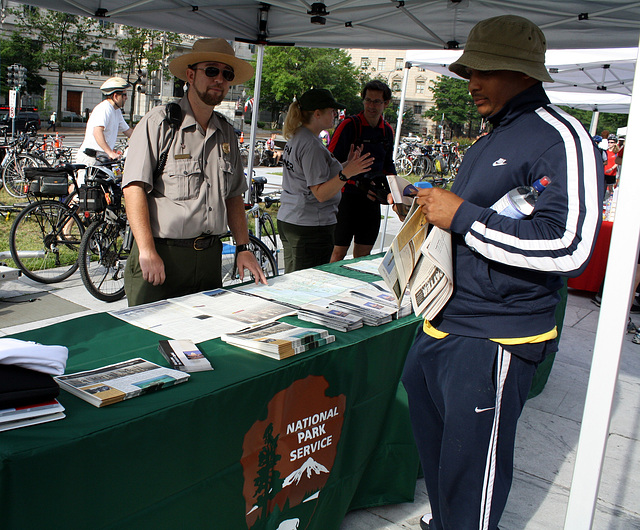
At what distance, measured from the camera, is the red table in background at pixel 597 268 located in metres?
6.64

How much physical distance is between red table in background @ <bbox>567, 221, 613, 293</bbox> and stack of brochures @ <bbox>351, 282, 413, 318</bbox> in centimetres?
460

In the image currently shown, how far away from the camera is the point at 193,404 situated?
1.61 m

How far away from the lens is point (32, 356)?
143 centimetres

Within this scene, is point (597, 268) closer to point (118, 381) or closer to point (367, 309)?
point (367, 309)

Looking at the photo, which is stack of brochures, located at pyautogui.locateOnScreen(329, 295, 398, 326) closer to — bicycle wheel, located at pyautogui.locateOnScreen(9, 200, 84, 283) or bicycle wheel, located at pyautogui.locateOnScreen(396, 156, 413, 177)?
bicycle wheel, located at pyautogui.locateOnScreen(9, 200, 84, 283)

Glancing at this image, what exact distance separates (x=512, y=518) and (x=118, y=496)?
1.98m

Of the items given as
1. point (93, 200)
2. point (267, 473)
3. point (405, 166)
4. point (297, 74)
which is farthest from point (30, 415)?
point (297, 74)

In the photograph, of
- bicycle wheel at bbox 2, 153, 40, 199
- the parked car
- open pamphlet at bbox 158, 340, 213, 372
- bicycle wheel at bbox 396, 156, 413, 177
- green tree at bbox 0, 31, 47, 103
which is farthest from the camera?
green tree at bbox 0, 31, 47, 103

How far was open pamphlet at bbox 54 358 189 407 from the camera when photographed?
1551 mm

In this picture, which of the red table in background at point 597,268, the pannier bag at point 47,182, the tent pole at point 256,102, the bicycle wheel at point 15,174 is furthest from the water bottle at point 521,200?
the bicycle wheel at point 15,174

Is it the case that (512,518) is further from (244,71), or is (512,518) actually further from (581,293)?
(581,293)

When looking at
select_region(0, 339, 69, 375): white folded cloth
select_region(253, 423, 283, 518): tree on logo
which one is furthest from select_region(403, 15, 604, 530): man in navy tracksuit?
select_region(0, 339, 69, 375): white folded cloth

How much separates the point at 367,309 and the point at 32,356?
4.84 ft

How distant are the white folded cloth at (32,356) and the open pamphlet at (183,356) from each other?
369 mm
